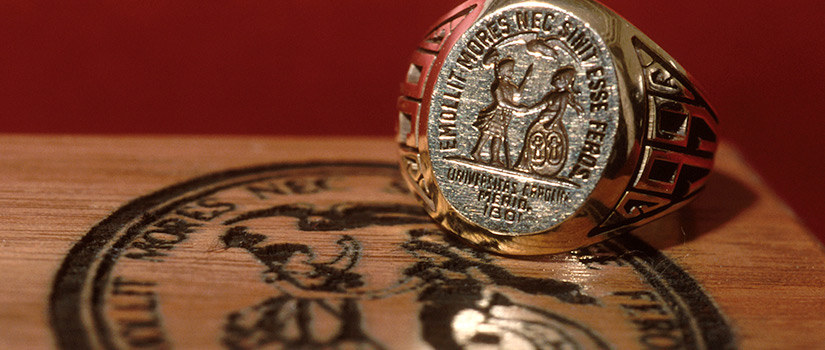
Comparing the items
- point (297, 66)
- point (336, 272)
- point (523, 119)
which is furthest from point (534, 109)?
point (297, 66)

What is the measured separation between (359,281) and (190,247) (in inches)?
7.6

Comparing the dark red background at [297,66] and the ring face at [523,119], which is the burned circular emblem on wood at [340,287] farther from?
the dark red background at [297,66]

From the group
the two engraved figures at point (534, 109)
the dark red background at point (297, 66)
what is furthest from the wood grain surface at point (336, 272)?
the dark red background at point (297, 66)

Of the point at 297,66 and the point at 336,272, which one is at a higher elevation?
the point at 297,66

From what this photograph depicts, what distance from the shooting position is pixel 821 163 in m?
1.12

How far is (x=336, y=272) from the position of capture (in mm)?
723

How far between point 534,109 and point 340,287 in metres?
0.26

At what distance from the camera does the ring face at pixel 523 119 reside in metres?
0.70

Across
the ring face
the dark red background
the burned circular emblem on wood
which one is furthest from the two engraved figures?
the dark red background

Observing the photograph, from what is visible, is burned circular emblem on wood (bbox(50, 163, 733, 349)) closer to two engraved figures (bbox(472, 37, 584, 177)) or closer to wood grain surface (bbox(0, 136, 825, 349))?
wood grain surface (bbox(0, 136, 825, 349))

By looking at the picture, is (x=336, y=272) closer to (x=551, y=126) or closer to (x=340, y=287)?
(x=340, y=287)

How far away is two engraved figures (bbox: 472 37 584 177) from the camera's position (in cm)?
71

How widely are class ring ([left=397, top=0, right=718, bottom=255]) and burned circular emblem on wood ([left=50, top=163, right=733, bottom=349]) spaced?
6cm

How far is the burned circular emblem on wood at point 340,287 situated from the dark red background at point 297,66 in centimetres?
39
